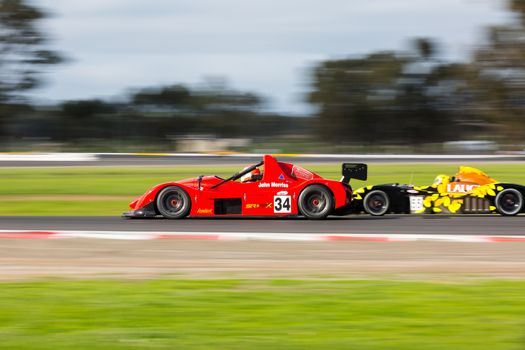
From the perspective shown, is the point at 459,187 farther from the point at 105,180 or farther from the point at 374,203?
the point at 105,180

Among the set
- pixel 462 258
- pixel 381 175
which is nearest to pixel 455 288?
pixel 462 258

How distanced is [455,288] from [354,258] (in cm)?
230

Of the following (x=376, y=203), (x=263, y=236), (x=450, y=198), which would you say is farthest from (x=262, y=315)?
(x=450, y=198)

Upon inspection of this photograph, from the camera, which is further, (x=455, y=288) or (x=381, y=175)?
(x=381, y=175)

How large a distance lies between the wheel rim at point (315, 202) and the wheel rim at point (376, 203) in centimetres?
96

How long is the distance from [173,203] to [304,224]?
2166 mm

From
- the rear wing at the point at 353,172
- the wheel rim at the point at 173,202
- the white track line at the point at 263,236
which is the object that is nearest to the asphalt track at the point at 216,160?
the rear wing at the point at 353,172

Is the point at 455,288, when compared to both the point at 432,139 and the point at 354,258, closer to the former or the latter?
the point at 354,258

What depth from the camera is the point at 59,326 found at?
6094mm

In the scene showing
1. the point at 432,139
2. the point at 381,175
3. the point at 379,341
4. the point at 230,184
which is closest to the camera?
the point at 379,341

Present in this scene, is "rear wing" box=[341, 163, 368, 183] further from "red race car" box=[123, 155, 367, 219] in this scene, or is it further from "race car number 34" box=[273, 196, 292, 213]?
"race car number 34" box=[273, 196, 292, 213]

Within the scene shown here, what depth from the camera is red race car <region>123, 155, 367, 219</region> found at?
13.9 m

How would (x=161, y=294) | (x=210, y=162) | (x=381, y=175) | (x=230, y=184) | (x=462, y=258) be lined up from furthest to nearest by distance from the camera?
(x=210, y=162), (x=381, y=175), (x=230, y=184), (x=462, y=258), (x=161, y=294)

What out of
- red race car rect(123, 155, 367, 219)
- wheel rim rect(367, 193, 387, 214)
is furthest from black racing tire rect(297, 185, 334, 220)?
wheel rim rect(367, 193, 387, 214)
